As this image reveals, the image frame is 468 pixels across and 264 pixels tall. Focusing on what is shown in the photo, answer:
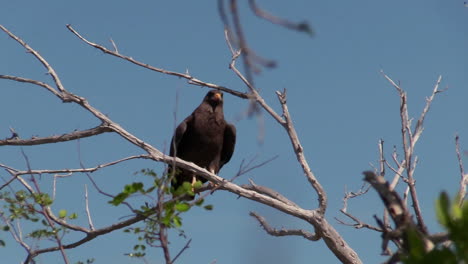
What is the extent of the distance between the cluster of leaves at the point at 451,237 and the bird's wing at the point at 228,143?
253 inches

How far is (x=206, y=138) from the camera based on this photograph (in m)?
7.54

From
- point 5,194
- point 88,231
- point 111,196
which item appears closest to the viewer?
point 111,196

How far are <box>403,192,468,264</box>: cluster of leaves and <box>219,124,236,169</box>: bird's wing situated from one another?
253 inches

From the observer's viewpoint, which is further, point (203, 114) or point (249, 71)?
point (203, 114)

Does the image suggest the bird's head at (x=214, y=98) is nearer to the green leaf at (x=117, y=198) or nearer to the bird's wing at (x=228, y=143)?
the bird's wing at (x=228, y=143)

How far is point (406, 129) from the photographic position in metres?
5.75

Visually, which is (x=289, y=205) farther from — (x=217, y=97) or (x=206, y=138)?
(x=217, y=97)

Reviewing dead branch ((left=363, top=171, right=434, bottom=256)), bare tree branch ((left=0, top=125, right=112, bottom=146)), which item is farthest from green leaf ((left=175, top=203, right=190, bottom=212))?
bare tree branch ((left=0, top=125, right=112, bottom=146))

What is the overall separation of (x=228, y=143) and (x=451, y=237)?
6471 millimetres

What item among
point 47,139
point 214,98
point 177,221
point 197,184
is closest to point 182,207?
point 177,221

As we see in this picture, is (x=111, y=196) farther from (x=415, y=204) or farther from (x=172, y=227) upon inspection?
(x=415, y=204)

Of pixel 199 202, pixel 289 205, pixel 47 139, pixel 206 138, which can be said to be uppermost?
pixel 206 138

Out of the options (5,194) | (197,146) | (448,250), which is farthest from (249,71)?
(197,146)

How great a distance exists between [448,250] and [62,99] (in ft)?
15.5
